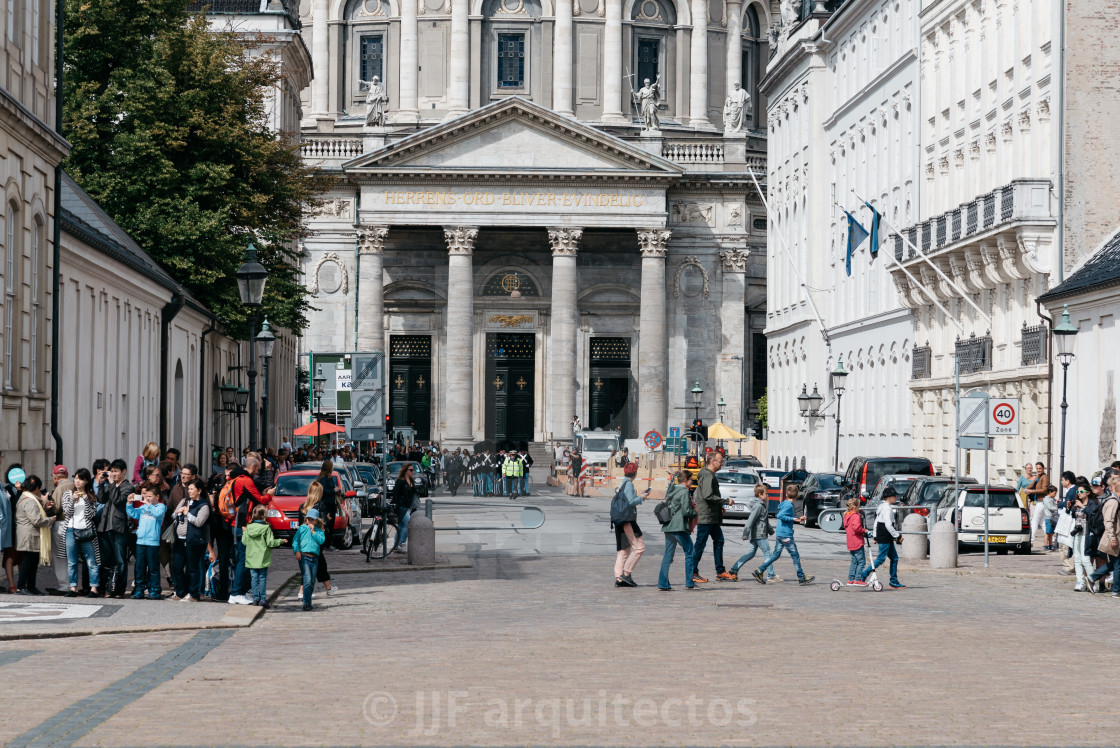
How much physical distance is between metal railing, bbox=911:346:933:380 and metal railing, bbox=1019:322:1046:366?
8999 millimetres

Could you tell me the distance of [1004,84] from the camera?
1850 inches

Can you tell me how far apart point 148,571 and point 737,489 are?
1041 inches

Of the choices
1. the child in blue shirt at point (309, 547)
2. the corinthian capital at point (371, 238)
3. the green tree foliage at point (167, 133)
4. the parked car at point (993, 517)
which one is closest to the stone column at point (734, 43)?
the corinthian capital at point (371, 238)

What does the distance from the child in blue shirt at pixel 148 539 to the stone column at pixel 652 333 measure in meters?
66.8

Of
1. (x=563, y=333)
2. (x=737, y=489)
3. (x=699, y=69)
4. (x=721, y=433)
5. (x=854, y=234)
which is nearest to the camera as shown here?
(x=737, y=489)

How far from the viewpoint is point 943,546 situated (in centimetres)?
3027

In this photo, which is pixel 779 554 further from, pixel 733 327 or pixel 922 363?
pixel 733 327

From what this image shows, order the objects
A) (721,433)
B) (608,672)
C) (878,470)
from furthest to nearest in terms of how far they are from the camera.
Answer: (721,433) → (878,470) → (608,672)

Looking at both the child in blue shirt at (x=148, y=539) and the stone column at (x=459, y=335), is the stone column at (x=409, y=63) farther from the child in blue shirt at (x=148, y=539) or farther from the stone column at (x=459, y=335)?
the child in blue shirt at (x=148, y=539)

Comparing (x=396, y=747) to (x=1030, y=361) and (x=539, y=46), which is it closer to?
(x=1030, y=361)

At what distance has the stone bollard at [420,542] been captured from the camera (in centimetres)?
2978

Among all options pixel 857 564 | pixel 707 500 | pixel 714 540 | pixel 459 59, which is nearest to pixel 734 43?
pixel 459 59

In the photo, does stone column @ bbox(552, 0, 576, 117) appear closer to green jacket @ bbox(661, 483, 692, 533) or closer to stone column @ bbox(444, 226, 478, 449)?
stone column @ bbox(444, 226, 478, 449)

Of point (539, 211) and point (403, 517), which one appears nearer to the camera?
point (403, 517)
